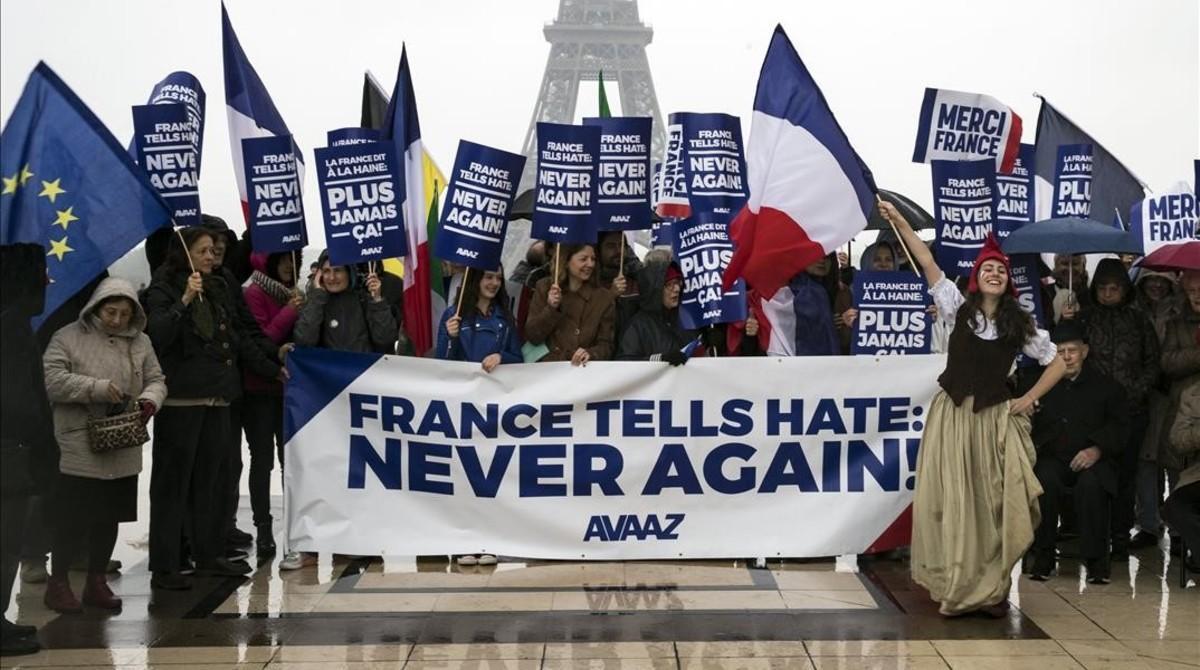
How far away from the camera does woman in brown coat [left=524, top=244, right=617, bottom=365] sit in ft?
29.1

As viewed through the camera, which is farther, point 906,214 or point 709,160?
point 906,214

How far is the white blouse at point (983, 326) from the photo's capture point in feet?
25.5

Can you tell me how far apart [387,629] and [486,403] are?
1771 millimetres

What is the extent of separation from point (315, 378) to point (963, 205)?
165 inches

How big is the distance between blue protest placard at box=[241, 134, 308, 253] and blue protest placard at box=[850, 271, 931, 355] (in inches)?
140

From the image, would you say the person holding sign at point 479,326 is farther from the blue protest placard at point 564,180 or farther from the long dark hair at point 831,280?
the long dark hair at point 831,280

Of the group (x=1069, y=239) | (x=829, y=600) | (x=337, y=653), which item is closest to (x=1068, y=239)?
(x=1069, y=239)

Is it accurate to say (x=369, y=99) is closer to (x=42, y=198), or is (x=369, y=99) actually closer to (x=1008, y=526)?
(x=42, y=198)

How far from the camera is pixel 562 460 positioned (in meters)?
8.70

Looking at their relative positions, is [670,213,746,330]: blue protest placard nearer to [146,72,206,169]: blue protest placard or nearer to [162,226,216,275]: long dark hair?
[162,226,216,275]: long dark hair

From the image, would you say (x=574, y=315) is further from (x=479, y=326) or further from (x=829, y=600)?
(x=829, y=600)

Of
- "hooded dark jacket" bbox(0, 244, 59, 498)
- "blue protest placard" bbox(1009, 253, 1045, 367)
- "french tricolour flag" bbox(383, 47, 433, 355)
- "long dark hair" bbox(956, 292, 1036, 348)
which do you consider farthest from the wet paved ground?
"blue protest placard" bbox(1009, 253, 1045, 367)

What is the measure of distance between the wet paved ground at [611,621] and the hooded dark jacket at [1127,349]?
1146mm

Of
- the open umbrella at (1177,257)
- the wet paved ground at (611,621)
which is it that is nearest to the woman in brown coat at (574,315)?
the wet paved ground at (611,621)
